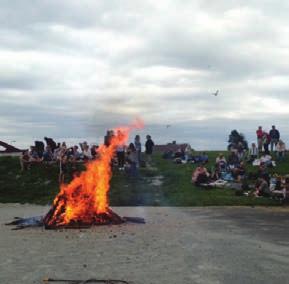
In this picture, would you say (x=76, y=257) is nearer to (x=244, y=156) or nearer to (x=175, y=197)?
(x=175, y=197)

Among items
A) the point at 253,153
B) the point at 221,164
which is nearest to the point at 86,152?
the point at 221,164

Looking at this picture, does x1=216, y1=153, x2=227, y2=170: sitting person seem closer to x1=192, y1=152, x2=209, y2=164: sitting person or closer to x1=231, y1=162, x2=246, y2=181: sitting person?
x1=231, y1=162, x2=246, y2=181: sitting person

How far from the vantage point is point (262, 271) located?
9.64 metres

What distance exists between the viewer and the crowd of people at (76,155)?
1188 inches

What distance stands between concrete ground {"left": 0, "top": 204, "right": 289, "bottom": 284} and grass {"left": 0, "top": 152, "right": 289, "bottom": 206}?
5.62m

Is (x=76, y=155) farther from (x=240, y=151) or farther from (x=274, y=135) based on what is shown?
(x=274, y=135)

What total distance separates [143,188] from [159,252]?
1566 centimetres

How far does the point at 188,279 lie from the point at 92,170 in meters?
9.44

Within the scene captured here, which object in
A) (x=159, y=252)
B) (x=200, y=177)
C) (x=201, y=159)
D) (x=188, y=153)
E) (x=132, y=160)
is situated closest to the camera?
(x=159, y=252)

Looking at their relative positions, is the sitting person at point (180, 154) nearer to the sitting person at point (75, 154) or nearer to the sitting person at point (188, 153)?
the sitting person at point (188, 153)

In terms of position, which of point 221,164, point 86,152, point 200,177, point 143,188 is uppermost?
point 86,152

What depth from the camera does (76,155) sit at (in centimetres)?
3138

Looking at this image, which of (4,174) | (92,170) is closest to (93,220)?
(92,170)

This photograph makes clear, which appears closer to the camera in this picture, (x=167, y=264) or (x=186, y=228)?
(x=167, y=264)
